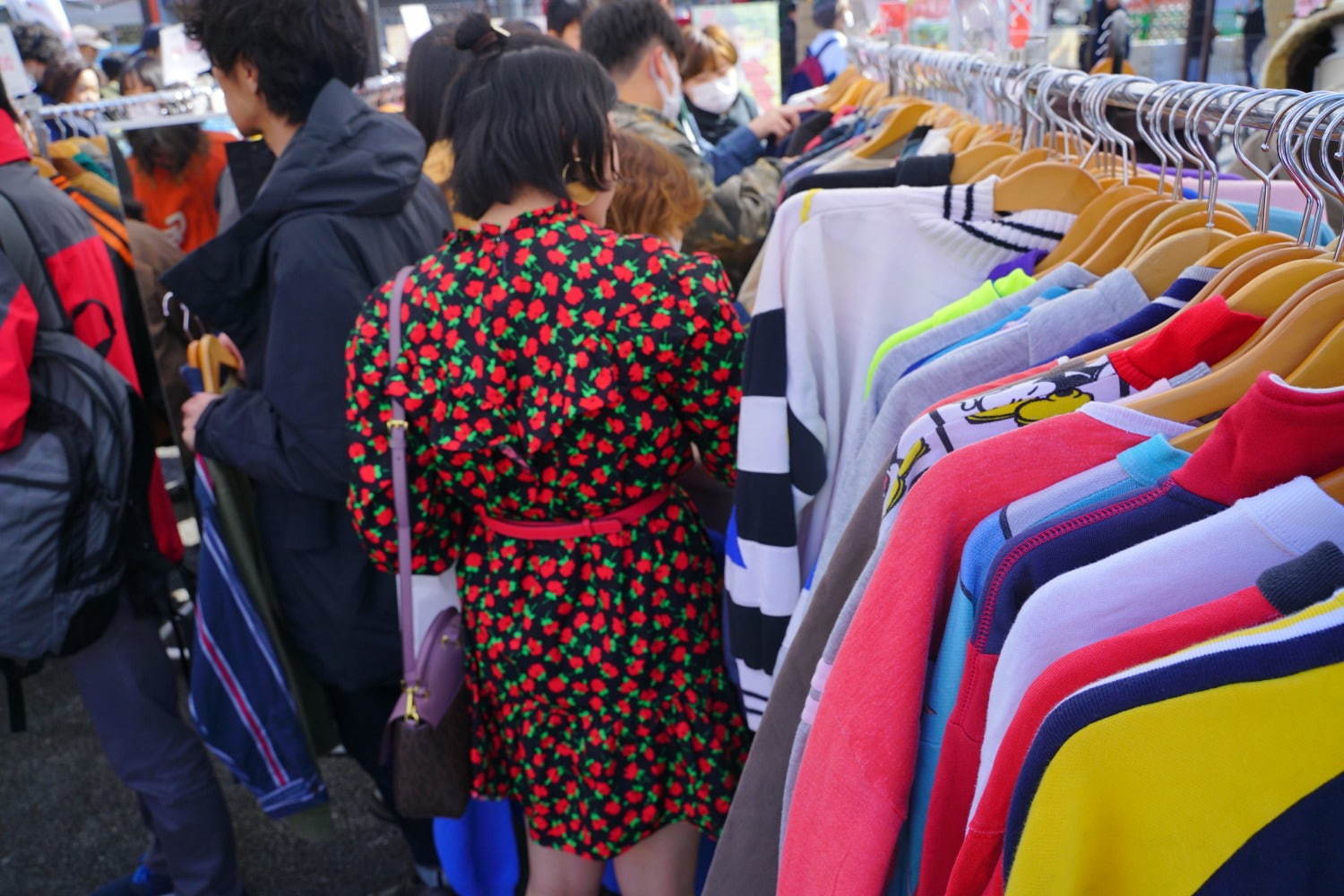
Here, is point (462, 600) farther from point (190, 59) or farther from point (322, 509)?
point (190, 59)

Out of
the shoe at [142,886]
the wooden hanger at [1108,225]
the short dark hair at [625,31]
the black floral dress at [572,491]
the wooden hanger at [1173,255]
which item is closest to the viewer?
the wooden hanger at [1173,255]

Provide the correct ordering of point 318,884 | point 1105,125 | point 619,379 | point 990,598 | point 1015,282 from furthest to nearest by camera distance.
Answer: point 318,884 → point 619,379 → point 1105,125 → point 1015,282 → point 990,598

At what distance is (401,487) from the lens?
1.61 metres

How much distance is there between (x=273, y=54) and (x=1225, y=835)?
1.83 m

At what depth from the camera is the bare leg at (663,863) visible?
178cm

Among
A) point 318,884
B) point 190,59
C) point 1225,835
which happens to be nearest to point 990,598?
point 1225,835

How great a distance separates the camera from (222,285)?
180 cm

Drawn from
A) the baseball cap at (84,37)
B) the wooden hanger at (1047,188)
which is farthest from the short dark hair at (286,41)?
the baseball cap at (84,37)

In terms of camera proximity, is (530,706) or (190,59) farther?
(190,59)

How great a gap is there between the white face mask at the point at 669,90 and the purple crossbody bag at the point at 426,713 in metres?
1.56

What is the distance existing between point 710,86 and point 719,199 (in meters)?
1.63

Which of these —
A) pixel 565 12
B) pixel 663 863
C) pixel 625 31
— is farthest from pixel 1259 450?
pixel 565 12

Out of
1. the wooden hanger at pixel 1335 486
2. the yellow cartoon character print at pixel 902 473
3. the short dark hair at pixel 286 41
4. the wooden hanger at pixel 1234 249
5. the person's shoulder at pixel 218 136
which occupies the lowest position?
the person's shoulder at pixel 218 136

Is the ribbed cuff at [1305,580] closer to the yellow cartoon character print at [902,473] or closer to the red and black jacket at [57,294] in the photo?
the yellow cartoon character print at [902,473]
